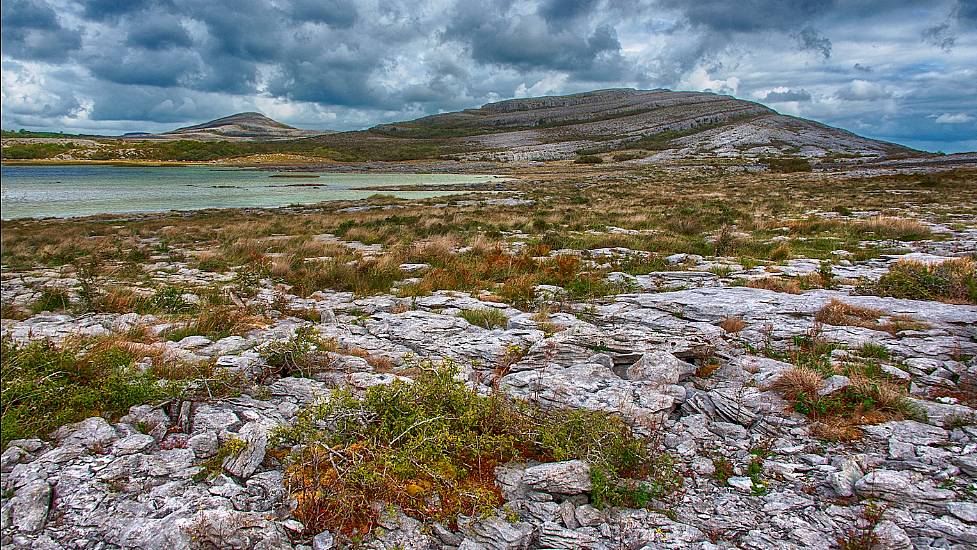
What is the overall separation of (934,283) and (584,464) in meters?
9.94

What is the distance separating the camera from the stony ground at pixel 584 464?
3.84m

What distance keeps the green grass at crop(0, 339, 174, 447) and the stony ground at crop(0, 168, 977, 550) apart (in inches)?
7.6

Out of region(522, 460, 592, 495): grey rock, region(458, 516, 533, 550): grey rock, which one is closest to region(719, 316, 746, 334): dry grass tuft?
region(522, 460, 592, 495): grey rock

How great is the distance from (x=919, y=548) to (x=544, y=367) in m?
3.93

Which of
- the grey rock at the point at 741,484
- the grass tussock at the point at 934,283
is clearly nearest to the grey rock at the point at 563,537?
the grey rock at the point at 741,484

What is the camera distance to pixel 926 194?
36219 millimetres

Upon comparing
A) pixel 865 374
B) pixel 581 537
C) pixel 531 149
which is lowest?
pixel 581 537

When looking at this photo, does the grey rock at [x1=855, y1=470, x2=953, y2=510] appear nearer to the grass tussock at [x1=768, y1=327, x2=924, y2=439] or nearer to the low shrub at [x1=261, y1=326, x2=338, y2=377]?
the grass tussock at [x1=768, y1=327, x2=924, y2=439]

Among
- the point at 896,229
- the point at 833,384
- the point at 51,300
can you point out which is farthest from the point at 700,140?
the point at 51,300

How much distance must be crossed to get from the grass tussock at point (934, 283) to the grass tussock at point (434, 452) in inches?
332

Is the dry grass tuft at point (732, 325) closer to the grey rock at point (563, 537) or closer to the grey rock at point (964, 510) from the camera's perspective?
the grey rock at point (964, 510)

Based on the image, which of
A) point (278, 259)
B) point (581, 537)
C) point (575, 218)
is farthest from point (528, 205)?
point (581, 537)

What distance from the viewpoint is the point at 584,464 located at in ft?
15.3

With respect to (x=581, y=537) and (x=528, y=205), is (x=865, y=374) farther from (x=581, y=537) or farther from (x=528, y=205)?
(x=528, y=205)
